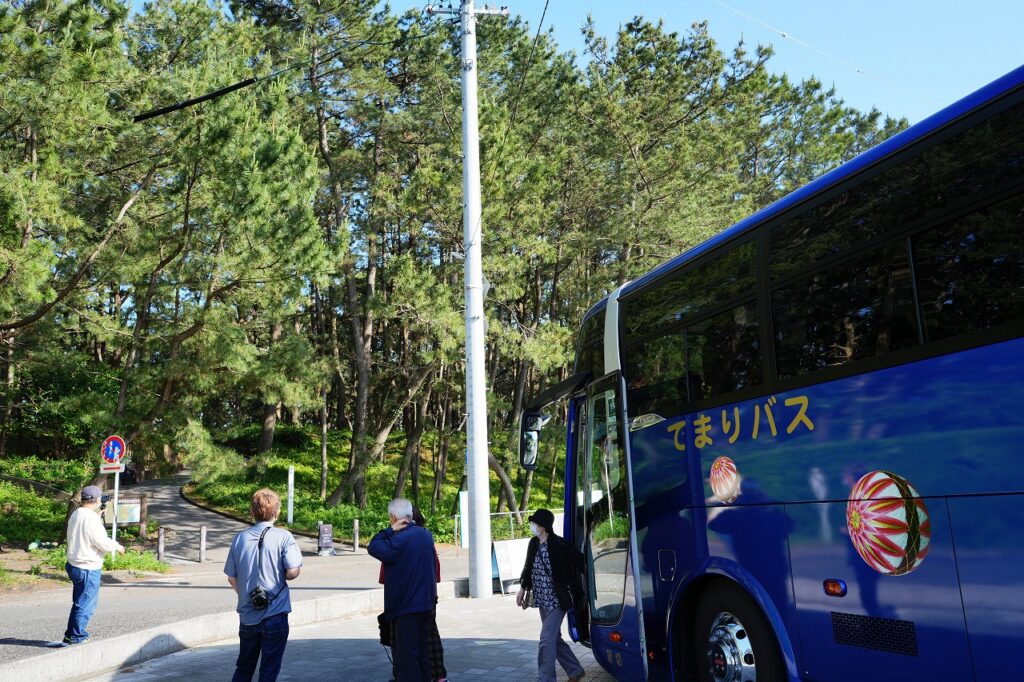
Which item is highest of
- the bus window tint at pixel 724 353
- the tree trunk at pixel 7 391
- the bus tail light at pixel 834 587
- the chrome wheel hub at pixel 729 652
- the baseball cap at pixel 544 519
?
the tree trunk at pixel 7 391

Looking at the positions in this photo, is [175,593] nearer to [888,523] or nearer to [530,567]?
[530,567]

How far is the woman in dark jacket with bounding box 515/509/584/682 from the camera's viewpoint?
22.7 feet

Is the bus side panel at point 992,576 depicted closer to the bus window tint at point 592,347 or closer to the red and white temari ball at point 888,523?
the red and white temari ball at point 888,523

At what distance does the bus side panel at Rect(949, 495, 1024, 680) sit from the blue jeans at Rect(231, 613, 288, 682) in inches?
165

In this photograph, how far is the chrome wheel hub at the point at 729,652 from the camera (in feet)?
17.3

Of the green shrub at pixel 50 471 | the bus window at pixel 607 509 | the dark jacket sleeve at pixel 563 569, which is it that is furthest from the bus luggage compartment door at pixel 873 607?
the green shrub at pixel 50 471

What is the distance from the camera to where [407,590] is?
5.72m

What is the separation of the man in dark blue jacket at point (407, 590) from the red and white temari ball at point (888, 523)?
111 inches

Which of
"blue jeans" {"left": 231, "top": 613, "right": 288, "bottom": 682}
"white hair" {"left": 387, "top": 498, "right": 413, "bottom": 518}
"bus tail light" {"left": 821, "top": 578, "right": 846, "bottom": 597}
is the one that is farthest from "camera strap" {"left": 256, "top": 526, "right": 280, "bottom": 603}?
"bus tail light" {"left": 821, "top": 578, "right": 846, "bottom": 597}

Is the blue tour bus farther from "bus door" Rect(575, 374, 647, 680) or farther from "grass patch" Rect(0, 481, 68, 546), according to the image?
"grass patch" Rect(0, 481, 68, 546)

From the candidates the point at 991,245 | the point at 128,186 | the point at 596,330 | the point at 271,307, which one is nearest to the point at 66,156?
the point at 128,186

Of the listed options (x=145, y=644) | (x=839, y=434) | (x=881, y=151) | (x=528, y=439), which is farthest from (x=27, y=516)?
(x=881, y=151)

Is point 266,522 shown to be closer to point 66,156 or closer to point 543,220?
point 66,156

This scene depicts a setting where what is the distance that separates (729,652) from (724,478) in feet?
3.72
